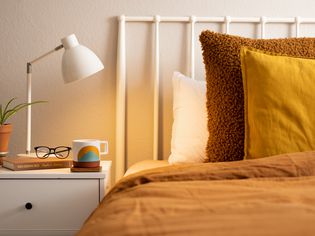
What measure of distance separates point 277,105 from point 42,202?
0.80 meters

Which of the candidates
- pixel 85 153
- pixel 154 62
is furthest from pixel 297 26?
pixel 85 153

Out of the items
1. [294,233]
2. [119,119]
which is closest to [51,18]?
[119,119]

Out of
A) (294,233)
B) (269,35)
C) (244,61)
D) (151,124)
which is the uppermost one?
(269,35)

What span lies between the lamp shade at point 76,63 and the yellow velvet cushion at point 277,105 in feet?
1.71

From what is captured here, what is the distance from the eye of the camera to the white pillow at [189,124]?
1.79 meters

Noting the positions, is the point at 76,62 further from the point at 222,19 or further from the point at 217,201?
the point at 217,201

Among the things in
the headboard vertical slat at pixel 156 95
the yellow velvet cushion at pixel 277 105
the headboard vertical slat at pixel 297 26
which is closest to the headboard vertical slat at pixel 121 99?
the headboard vertical slat at pixel 156 95

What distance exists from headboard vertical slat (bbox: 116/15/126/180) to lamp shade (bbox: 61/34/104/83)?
0.32 metres

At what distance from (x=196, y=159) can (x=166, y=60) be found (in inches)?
21.8

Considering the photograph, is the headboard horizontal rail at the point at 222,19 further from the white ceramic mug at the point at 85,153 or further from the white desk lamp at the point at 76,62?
the white ceramic mug at the point at 85,153

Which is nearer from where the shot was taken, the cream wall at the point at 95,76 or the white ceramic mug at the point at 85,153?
the white ceramic mug at the point at 85,153

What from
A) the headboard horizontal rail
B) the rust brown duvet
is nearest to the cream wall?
the headboard horizontal rail

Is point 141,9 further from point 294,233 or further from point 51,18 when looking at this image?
point 294,233

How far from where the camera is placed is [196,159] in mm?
1779
